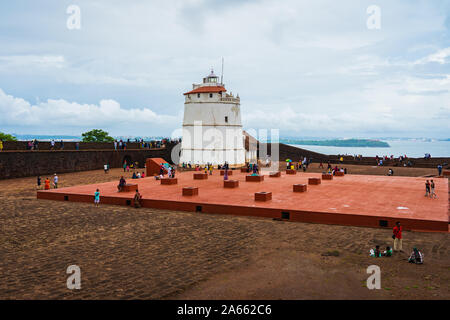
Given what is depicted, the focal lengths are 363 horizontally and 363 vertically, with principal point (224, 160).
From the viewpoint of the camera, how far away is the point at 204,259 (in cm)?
920

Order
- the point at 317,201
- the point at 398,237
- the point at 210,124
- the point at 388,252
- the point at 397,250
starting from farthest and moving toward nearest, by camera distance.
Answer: the point at 210,124
the point at 317,201
the point at 397,250
the point at 398,237
the point at 388,252

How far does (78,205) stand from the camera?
56.7 feet

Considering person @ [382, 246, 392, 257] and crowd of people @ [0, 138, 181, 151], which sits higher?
crowd of people @ [0, 138, 181, 151]

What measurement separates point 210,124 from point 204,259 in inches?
1293

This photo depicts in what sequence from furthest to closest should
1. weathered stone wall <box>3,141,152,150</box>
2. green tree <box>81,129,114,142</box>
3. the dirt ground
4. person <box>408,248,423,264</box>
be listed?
green tree <box>81,129,114,142</box> → weathered stone wall <box>3,141,152,150</box> → person <box>408,248,423,264</box> → the dirt ground

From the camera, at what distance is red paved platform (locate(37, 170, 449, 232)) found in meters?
12.9

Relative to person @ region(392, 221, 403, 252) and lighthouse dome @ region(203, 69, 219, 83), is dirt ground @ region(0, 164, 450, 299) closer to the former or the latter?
person @ region(392, 221, 403, 252)

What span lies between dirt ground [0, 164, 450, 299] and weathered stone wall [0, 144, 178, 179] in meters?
15.8

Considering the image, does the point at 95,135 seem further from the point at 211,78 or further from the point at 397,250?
the point at 397,250

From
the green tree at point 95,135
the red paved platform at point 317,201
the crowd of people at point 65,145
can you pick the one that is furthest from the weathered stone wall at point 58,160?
the green tree at point 95,135

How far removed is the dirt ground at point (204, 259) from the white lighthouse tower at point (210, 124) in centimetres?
2721

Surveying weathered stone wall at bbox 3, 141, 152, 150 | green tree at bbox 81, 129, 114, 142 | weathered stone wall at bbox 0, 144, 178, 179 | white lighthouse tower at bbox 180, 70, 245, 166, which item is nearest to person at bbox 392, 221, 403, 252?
weathered stone wall at bbox 0, 144, 178, 179

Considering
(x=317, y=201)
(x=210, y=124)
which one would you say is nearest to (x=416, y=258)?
(x=317, y=201)

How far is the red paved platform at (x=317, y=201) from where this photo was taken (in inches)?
508
